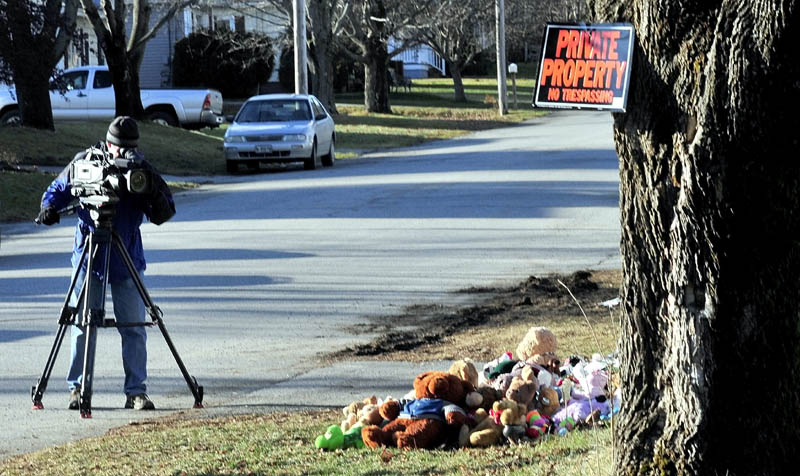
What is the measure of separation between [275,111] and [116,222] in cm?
2000

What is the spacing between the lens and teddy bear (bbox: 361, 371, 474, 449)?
6406 mm

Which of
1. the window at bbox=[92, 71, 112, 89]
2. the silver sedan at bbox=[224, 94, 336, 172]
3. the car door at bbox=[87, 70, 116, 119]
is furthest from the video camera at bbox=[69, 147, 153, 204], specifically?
the window at bbox=[92, 71, 112, 89]

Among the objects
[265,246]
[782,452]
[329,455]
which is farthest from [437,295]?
[782,452]

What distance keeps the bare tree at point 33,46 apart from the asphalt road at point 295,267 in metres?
4.81

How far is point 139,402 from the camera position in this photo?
8.05 m

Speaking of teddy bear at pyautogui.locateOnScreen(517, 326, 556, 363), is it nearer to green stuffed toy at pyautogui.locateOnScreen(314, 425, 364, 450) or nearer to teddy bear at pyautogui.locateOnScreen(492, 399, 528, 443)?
teddy bear at pyautogui.locateOnScreen(492, 399, 528, 443)

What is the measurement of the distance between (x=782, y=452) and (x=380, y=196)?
1659 centimetres

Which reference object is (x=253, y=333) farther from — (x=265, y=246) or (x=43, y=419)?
(x=265, y=246)

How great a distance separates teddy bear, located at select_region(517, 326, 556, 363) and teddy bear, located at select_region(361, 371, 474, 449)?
2.90 ft

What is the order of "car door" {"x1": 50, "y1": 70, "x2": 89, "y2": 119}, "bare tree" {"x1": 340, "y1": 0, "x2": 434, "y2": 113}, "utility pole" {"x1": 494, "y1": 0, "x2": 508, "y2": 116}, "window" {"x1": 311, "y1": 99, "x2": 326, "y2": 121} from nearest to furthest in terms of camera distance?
"window" {"x1": 311, "y1": 99, "x2": 326, "y2": 121}
"car door" {"x1": 50, "y1": 70, "x2": 89, "y2": 119}
"bare tree" {"x1": 340, "y1": 0, "x2": 434, "y2": 113}
"utility pole" {"x1": 494, "y1": 0, "x2": 508, "y2": 116}

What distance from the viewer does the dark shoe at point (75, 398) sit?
800cm

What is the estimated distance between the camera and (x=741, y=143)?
413 cm

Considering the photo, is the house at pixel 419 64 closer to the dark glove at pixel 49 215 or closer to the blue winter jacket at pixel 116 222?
the blue winter jacket at pixel 116 222

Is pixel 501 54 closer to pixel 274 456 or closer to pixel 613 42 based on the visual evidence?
pixel 274 456
